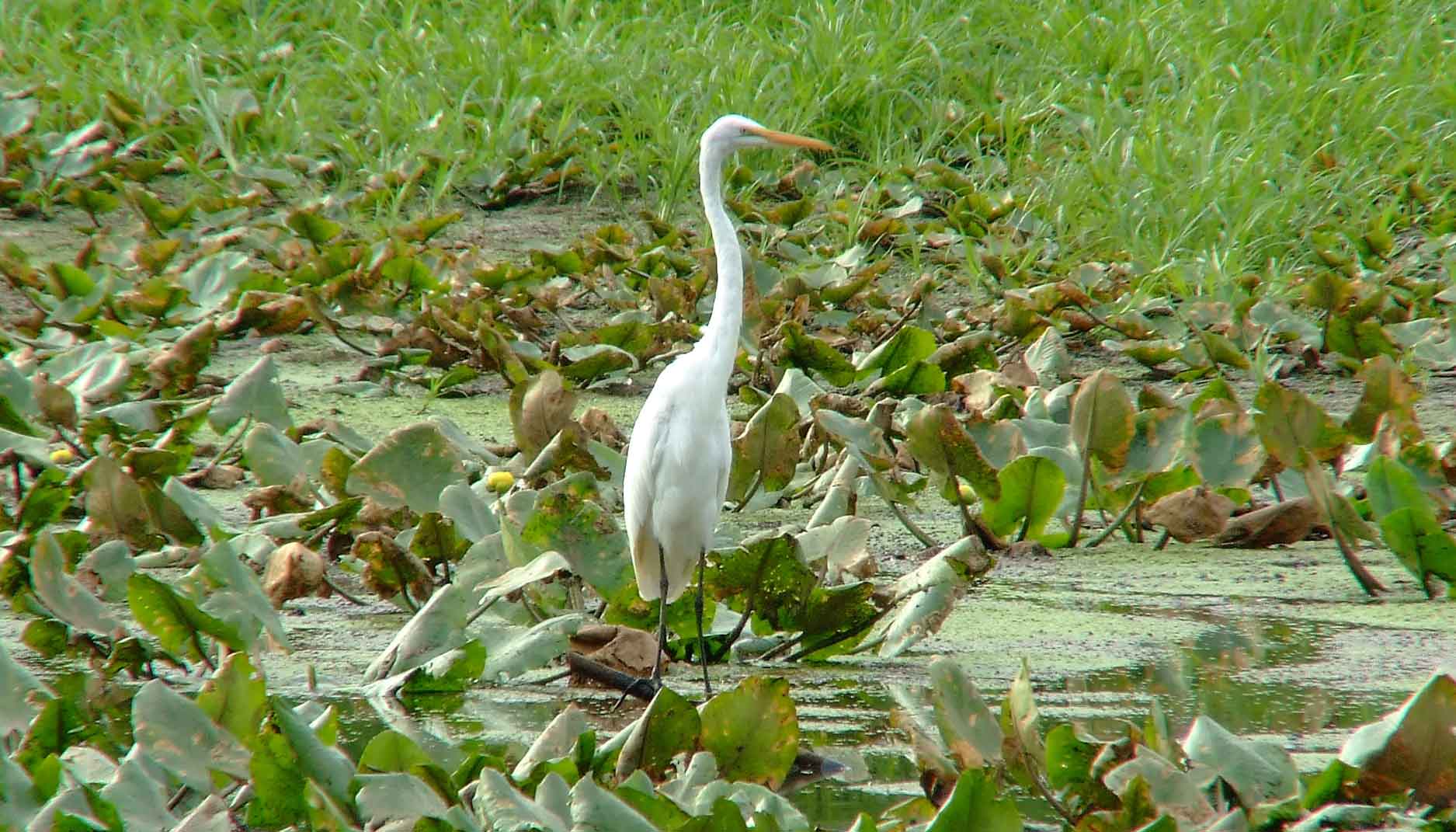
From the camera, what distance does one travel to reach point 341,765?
5.46ft

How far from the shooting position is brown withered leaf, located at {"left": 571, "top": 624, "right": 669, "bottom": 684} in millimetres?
2537

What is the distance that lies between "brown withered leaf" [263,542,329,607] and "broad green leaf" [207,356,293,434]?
53 centimetres

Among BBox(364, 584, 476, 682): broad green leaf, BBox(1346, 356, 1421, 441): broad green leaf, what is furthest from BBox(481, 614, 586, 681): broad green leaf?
BBox(1346, 356, 1421, 441): broad green leaf

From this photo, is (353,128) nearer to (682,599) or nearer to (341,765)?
(682,599)

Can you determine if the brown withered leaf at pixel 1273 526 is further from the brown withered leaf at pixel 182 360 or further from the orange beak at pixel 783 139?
the brown withered leaf at pixel 182 360

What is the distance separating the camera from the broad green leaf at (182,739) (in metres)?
1.68

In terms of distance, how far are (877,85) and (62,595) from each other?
4554 mm

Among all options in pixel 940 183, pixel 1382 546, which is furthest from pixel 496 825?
pixel 940 183

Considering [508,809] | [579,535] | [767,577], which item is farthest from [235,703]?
[767,577]

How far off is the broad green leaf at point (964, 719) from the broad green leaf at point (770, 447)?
1.31m

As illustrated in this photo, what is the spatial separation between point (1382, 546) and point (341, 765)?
2057mm

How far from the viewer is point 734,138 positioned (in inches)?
129

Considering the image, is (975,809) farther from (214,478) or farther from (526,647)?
(214,478)

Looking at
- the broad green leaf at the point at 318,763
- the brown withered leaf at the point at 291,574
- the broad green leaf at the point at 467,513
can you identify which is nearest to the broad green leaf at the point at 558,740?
the broad green leaf at the point at 318,763
